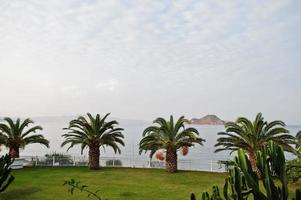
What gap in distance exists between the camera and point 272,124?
83.8 ft

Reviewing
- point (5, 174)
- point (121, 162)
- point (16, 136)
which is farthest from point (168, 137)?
point (5, 174)

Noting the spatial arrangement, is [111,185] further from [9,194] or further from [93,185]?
[9,194]

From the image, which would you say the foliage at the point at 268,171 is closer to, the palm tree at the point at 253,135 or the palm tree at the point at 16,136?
the palm tree at the point at 253,135

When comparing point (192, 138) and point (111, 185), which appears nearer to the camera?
point (111, 185)

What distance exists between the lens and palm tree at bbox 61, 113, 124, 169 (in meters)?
29.6

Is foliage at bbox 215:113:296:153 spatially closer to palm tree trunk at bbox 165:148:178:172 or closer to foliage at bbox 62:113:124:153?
palm tree trunk at bbox 165:148:178:172

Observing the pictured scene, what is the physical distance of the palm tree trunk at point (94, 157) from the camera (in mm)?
29609

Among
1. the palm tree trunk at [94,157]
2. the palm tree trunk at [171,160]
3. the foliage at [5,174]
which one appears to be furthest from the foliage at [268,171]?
the palm tree trunk at [94,157]

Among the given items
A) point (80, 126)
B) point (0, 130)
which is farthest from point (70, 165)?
point (0, 130)

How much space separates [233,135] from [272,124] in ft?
10.1

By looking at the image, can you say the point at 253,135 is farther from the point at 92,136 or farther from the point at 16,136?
the point at 16,136

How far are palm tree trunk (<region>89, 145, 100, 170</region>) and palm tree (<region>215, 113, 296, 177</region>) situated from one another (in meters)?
11.2

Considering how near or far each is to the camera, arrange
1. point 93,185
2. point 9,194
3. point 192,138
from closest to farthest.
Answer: point 9,194
point 93,185
point 192,138

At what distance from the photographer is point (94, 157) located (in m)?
29.7
